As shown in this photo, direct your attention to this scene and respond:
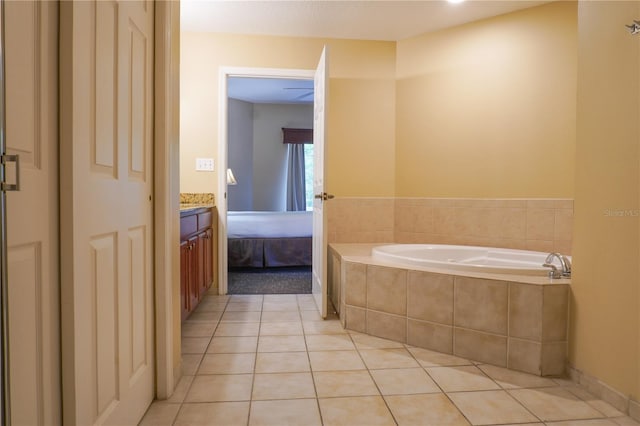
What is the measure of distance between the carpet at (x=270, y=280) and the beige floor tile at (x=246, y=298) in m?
0.11

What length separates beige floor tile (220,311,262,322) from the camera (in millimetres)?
2822

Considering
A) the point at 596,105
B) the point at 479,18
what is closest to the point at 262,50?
the point at 479,18

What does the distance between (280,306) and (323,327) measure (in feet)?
1.99

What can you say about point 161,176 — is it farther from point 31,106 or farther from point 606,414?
point 606,414

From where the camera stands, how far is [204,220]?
3102 mm

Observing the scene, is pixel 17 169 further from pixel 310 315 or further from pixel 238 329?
pixel 310 315

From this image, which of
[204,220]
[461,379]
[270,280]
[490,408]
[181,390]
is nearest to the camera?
[490,408]

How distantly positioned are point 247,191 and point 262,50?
4.38 m

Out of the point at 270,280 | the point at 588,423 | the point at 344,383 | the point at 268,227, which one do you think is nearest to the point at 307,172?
the point at 268,227

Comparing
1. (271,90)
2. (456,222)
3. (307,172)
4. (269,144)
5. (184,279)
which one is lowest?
(184,279)

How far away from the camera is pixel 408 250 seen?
3.22 meters

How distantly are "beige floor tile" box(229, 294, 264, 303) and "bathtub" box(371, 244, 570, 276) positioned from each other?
1.12m

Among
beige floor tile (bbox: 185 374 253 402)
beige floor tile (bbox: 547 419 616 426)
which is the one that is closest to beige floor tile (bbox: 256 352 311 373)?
beige floor tile (bbox: 185 374 253 402)

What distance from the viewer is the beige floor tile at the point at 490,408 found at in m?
1.56
